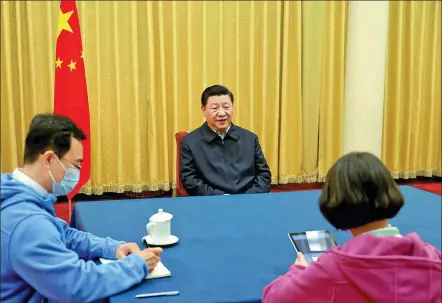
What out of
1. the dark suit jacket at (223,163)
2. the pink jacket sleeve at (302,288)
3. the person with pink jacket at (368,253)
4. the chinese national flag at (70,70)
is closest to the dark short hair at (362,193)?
the person with pink jacket at (368,253)

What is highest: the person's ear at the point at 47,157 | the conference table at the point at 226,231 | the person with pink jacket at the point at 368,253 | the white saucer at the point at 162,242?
the person's ear at the point at 47,157

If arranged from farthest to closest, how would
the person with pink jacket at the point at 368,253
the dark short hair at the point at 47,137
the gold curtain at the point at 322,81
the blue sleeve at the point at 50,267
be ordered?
the gold curtain at the point at 322,81 < the dark short hair at the point at 47,137 < the blue sleeve at the point at 50,267 < the person with pink jacket at the point at 368,253

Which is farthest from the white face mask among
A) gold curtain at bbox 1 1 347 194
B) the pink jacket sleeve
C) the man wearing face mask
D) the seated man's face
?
gold curtain at bbox 1 1 347 194

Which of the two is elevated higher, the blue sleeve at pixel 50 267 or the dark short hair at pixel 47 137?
the dark short hair at pixel 47 137

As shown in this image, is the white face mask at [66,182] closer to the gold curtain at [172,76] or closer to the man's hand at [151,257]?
the man's hand at [151,257]

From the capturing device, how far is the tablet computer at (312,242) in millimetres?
1717

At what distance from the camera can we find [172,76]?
189 inches

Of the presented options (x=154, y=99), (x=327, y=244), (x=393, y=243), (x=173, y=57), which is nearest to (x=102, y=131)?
(x=154, y=99)

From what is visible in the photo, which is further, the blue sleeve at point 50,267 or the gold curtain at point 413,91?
the gold curtain at point 413,91

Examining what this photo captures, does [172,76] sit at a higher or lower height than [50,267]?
higher

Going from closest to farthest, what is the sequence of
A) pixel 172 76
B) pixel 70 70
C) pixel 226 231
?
pixel 226 231, pixel 70 70, pixel 172 76

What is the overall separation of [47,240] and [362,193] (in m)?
0.81

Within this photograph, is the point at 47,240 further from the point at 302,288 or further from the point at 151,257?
the point at 302,288

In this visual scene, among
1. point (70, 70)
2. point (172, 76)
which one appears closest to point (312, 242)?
point (70, 70)
